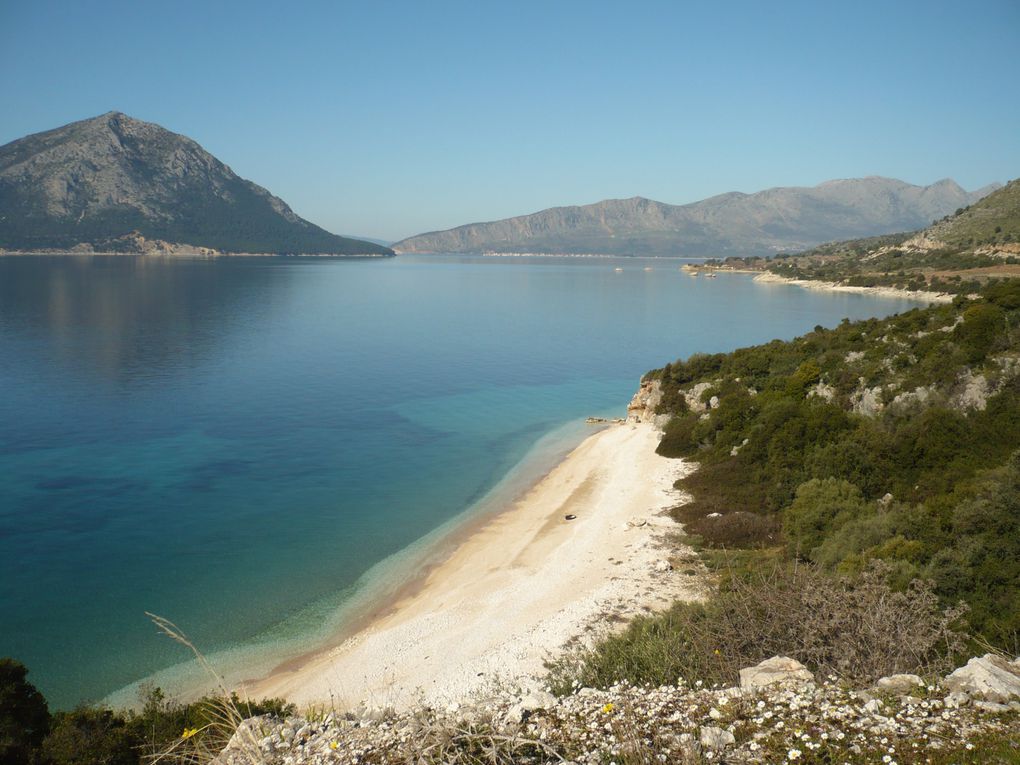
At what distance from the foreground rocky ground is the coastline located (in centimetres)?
6843

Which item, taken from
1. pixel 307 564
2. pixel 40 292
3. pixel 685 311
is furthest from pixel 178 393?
pixel 685 311

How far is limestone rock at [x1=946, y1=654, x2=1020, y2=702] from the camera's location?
18.5 ft

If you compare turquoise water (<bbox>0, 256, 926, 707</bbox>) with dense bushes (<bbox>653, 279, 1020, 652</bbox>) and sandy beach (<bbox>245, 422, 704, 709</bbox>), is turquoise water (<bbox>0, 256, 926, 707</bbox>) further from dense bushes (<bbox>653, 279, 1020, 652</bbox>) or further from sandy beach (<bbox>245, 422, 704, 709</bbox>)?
dense bushes (<bbox>653, 279, 1020, 652</bbox>)

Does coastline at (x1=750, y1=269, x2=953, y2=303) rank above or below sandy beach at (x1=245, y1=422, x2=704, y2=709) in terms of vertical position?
above

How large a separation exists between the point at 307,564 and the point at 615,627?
9.77m

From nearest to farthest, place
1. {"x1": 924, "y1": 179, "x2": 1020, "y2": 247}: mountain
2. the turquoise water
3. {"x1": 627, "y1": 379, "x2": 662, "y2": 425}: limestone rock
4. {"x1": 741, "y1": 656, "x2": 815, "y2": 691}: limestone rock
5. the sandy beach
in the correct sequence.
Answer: {"x1": 741, "y1": 656, "x2": 815, "y2": 691}: limestone rock
the sandy beach
the turquoise water
{"x1": 627, "y1": 379, "x2": 662, "y2": 425}: limestone rock
{"x1": 924, "y1": 179, "x2": 1020, "y2": 247}: mountain

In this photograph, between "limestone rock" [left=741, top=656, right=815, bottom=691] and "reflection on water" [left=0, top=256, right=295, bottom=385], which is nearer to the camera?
"limestone rock" [left=741, top=656, right=815, bottom=691]

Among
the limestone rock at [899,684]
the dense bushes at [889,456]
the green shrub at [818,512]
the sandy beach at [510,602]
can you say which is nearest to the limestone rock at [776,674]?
the limestone rock at [899,684]

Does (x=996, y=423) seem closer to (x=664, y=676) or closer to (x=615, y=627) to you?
(x=615, y=627)

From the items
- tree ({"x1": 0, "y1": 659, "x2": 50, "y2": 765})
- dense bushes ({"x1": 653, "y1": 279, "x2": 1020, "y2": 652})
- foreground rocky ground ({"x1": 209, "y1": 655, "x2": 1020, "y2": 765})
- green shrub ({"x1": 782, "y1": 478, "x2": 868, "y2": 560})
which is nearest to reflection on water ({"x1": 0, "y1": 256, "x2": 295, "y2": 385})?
tree ({"x1": 0, "y1": 659, "x2": 50, "y2": 765})

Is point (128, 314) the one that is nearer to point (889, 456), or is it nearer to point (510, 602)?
point (510, 602)

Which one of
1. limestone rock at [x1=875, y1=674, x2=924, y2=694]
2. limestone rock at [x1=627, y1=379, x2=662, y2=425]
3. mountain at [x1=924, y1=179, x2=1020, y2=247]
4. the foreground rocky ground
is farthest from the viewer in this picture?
mountain at [x1=924, y1=179, x2=1020, y2=247]

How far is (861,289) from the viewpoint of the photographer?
109 meters

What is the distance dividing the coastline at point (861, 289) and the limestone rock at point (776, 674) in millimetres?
67806
